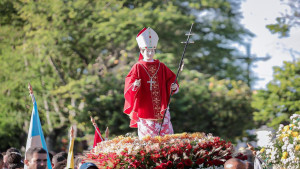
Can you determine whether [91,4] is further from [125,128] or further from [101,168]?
[101,168]

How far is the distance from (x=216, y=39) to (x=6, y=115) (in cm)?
1051

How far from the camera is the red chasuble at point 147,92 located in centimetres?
959

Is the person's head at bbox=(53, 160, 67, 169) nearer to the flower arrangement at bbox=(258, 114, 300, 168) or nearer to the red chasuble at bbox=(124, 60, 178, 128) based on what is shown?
the red chasuble at bbox=(124, 60, 178, 128)

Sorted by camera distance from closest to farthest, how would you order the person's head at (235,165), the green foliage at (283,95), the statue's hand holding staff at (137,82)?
the person's head at (235,165) < the statue's hand holding staff at (137,82) < the green foliage at (283,95)

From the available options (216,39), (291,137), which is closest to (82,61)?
(216,39)

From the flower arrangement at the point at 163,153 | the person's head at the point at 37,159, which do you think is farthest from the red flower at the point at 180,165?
the person's head at the point at 37,159

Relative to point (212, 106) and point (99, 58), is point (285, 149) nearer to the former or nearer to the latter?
point (212, 106)

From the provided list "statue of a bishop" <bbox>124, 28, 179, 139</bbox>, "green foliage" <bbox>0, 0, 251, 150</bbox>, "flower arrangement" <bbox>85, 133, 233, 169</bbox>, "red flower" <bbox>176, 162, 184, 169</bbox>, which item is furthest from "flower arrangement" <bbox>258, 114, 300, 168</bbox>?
"green foliage" <bbox>0, 0, 251, 150</bbox>

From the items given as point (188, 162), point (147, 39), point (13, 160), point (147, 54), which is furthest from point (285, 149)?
point (13, 160)

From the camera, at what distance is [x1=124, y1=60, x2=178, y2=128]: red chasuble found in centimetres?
959

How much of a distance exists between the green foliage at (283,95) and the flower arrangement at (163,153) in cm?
1044

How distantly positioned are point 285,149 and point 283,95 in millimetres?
11229

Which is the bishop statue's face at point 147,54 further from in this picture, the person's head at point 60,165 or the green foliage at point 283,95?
the green foliage at point 283,95

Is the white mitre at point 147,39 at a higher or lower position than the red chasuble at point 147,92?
higher
